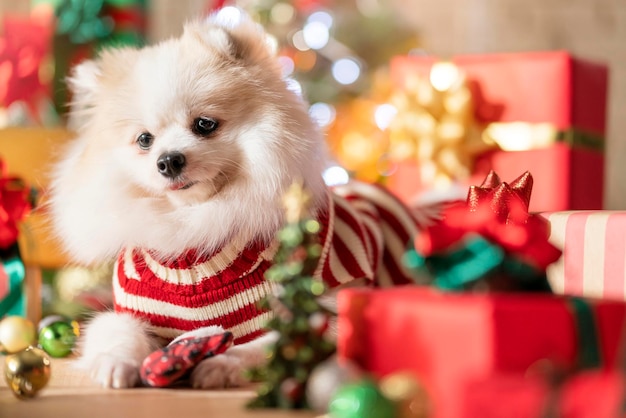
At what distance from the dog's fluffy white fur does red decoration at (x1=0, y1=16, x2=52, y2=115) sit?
206 cm

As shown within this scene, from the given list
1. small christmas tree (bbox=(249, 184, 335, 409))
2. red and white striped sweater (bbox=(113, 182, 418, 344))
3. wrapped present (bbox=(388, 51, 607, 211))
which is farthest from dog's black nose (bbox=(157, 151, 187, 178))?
wrapped present (bbox=(388, 51, 607, 211))

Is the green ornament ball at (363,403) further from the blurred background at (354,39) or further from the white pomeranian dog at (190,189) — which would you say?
the blurred background at (354,39)

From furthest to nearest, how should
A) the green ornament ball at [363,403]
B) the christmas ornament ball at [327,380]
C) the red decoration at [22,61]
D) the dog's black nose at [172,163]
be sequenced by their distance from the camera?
the red decoration at [22,61] → the dog's black nose at [172,163] → the christmas ornament ball at [327,380] → the green ornament ball at [363,403]

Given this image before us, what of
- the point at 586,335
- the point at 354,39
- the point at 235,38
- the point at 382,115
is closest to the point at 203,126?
the point at 235,38

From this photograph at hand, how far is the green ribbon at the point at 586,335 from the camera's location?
846 millimetres

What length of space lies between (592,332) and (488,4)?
3165 mm

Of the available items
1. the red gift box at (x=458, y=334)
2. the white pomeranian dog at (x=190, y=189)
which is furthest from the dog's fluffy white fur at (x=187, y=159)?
the red gift box at (x=458, y=334)

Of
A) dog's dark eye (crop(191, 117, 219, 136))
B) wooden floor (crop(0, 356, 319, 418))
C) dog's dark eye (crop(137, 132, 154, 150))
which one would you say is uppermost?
dog's dark eye (crop(191, 117, 219, 136))

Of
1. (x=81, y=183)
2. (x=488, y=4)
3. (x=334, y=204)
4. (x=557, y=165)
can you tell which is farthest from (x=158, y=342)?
(x=488, y=4)

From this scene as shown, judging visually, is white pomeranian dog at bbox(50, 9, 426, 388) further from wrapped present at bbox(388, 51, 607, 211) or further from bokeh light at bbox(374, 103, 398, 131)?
bokeh light at bbox(374, 103, 398, 131)

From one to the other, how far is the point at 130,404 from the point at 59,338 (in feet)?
1.75

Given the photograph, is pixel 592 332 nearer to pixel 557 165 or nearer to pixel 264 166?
pixel 264 166

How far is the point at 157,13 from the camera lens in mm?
4059

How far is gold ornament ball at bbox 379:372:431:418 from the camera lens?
817mm
